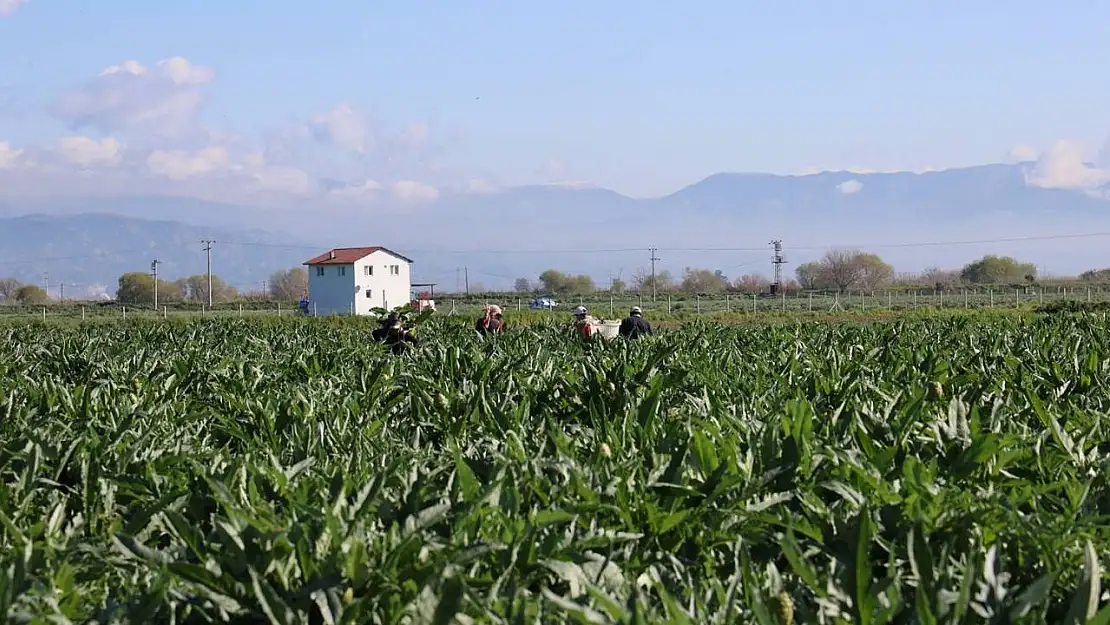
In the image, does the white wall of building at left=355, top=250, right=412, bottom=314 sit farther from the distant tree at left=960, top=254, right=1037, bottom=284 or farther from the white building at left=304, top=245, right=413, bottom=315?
the distant tree at left=960, top=254, right=1037, bottom=284

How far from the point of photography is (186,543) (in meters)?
3.28

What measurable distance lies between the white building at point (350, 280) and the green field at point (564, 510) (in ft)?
286

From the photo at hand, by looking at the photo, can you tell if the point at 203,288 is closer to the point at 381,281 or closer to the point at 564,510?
the point at 381,281

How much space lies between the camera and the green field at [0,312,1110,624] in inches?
109

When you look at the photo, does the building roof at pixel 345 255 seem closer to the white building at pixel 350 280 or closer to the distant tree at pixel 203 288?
the white building at pixel 350 280

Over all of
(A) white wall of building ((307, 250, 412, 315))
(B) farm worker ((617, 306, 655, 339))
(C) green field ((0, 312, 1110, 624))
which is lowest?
(C) green field ((0, 312, 1110, 624))

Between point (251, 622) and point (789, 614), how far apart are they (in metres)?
1.23

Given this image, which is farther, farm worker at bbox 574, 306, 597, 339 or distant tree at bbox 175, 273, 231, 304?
distant tree at bbox 175, 273, 231, 304

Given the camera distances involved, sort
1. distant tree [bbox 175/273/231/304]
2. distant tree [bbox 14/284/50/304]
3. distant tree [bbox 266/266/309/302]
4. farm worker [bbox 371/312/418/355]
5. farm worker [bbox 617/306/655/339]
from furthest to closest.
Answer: distant tree [bbox 266/266/309/302]
distant tree [bbox 14/284/50/304]
distant tree [bbox 175/273/231/304]
farm worker [bbox 617/306/655/339]
farm worker [bbox 371/312/418/355]

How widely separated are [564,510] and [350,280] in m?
91.1

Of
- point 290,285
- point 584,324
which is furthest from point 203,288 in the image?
point 584,324

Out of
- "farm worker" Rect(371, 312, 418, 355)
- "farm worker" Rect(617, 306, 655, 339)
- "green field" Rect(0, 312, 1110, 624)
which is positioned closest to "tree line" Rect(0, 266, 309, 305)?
"farm worker" Rect(617, 306, 655, 339)

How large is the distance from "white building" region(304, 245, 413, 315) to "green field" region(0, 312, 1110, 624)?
87.0 meters

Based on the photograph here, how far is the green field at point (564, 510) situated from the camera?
278cm
